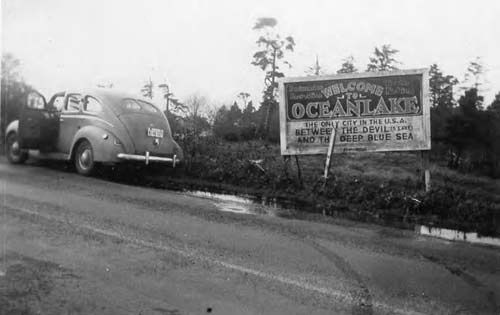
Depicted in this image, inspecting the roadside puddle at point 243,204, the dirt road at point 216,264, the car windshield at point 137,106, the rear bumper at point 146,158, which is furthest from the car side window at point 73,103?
the roadside puddle at point 243,204

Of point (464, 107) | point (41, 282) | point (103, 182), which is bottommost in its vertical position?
A: point (41, 282)

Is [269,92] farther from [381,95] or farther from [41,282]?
[41,282]

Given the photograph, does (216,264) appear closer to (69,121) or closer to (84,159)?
(84,159)

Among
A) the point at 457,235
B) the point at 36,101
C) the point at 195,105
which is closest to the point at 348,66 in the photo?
the point at 195,105

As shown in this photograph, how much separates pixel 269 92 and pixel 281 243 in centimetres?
408

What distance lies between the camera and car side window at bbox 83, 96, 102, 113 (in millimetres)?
7996

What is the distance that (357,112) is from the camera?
7805 millimetres

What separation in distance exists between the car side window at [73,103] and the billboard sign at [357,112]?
3.53m

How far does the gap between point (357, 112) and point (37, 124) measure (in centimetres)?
496

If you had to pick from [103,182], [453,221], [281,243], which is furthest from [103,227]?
[453,221]

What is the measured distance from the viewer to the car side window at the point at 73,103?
310 inches

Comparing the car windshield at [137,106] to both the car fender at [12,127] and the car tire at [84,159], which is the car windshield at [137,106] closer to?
the car tire at [84,159]

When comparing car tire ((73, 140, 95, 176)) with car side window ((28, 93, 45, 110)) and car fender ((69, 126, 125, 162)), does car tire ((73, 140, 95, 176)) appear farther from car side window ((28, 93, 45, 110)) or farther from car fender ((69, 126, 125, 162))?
car side window ((28, 93, 45, 110))

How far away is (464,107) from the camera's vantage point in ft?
21.2
